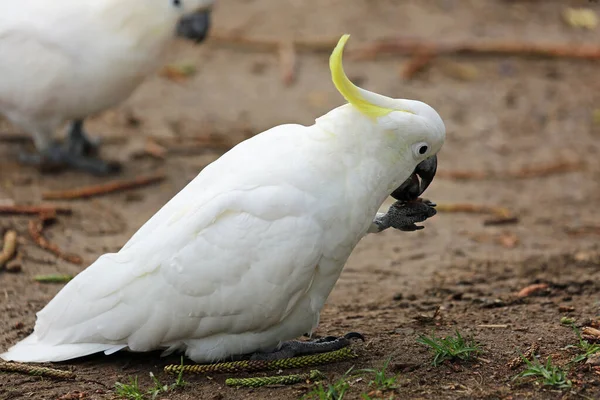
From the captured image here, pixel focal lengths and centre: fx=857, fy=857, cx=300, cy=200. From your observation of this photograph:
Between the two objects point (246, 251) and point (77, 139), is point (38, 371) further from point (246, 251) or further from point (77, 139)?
point (77, 139)

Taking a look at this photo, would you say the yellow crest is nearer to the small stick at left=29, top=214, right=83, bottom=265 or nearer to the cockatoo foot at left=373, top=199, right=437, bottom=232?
the cockatoo foot at left=373, top=199, right=437, bottom=232

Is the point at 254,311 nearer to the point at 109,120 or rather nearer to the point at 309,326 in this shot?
the point at 309,326

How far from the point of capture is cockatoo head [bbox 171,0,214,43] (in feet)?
17.3

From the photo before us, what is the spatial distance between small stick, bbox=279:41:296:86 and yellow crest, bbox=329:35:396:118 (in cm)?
408

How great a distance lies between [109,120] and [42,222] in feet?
6.23

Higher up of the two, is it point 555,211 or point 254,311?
point 254,311

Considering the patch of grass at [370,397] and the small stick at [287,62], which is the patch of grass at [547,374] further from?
the small stick at [287,62]

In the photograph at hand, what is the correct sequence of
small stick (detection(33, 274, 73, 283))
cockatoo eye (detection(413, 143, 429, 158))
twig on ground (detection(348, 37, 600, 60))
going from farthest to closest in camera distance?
twig on ground (detection(348, 37, 600, 60)), small stick (detection(33, 274, 73, 283)), cockatoo eye (detection(413, 143, 429, 158))

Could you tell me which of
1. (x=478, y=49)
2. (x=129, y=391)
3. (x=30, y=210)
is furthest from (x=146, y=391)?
(x=478, y=49)

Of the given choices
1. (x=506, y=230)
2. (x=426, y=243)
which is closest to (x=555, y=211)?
(x=506, y=230)

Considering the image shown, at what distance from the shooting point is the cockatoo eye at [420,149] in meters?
2.92

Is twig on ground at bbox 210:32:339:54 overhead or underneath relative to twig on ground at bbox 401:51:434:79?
overhead

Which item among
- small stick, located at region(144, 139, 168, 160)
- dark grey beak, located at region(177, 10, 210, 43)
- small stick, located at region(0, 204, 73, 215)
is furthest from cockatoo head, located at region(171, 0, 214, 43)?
small stick, located at region(0, 204, 73, 215)

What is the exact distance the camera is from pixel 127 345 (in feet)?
9.84
